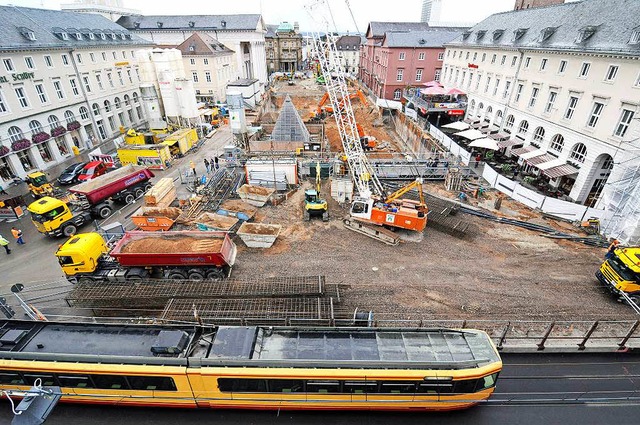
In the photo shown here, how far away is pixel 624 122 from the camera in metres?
23.5

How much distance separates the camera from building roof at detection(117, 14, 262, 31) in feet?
227

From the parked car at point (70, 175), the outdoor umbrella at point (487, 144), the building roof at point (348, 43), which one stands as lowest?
the parked car at point (70, 175)

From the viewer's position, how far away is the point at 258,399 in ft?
33.1

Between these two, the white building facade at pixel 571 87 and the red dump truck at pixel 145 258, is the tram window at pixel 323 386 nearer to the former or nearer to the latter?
the red dump truck at pixel 145 258

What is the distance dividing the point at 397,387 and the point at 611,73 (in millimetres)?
30457

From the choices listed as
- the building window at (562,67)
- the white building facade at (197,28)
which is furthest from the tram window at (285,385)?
the white building facade at (197,28)

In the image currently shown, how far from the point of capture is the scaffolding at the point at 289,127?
3638 cm

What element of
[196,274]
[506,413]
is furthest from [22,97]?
[506,413]

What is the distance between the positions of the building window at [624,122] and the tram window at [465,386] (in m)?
25.5

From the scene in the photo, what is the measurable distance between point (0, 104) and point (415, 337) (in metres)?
39.8

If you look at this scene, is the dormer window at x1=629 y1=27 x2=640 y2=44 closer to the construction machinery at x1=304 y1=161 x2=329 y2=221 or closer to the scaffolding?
the construction machinery at x1=304 y1=161 x2=329 y2=221

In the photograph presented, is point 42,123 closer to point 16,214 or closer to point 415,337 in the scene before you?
point 16,214

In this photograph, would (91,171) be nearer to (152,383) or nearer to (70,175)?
(70,175)

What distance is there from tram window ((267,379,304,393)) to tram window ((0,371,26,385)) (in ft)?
26.7
